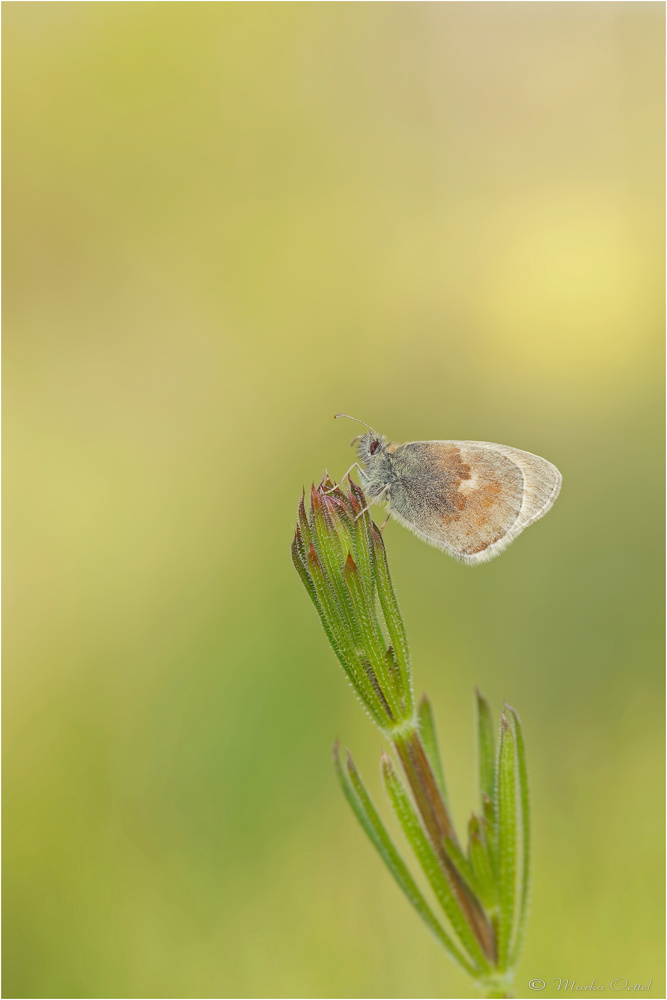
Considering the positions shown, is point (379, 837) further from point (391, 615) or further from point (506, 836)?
point (391, 615)

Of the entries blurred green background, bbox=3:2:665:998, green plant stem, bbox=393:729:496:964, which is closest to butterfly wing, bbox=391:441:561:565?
green plant stem, bbox=393:729:496:964

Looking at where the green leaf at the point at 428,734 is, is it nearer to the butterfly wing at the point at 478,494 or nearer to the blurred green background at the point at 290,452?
the butterfly wing at the point at 478,494

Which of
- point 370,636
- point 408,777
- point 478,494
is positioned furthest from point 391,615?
point 478,494

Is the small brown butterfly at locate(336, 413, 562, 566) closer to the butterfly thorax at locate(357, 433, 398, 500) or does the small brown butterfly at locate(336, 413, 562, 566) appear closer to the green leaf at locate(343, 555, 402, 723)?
the butterfly thorax at locate(357, 433, 398, 500)

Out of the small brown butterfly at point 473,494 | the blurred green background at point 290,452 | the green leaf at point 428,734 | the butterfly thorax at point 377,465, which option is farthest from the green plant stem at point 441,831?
the blurred green background at point 290,452

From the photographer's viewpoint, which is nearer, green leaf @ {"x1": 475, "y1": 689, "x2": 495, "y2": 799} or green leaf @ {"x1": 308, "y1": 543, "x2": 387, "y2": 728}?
green leaf @ {"x1": 308, "y1": 543, "x2": 387, "y2": 728}

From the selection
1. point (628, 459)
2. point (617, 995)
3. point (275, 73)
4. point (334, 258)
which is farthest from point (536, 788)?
point (275, 73)
